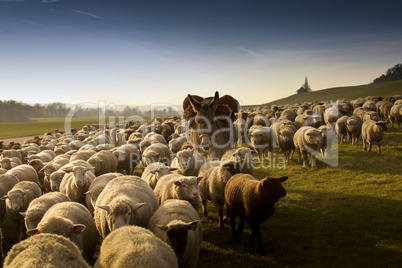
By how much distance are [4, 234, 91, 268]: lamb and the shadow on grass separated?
10.4 ft

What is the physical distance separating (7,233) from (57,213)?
176 inches

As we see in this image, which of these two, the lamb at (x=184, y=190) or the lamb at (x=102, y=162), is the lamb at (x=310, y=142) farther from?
the lamb at (x=102, y=162)

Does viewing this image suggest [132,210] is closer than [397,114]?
Yes

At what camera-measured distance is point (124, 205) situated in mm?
4863

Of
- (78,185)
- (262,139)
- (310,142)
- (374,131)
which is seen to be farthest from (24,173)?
(374,131)

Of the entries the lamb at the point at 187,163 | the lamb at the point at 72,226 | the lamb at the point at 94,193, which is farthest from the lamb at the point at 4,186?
the lamb at the point at 187,163

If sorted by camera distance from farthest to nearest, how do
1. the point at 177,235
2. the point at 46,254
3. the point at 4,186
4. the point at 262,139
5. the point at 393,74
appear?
the point at 393,74 < the point at 262,139 < the point at 4,186 < the point at 177,235 < the point at 46,254

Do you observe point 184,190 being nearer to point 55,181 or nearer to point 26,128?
point 55,181

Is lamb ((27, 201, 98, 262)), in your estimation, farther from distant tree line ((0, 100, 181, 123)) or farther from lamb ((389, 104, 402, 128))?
distant tree line ((0, 100, 181, 123))

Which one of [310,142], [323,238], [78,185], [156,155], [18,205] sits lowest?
[323,238]

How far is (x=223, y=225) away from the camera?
7.54 m

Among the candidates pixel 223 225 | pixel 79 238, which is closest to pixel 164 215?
pixel 79 238

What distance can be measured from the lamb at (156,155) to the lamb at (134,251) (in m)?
8.48

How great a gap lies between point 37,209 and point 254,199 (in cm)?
509
